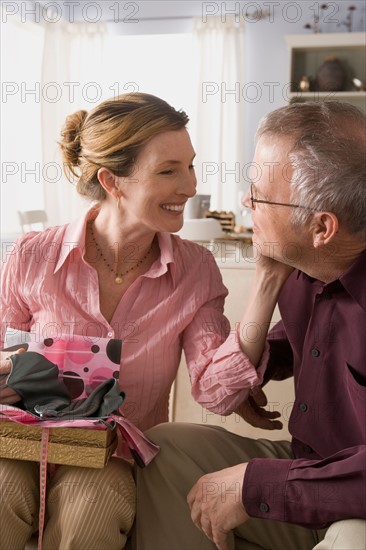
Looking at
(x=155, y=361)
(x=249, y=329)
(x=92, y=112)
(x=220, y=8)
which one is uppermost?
(x=220, y=8)

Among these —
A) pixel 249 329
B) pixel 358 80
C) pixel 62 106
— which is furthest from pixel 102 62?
pixel 249 329

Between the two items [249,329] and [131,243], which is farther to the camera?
[131,243]

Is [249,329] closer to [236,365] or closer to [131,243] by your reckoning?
[236,365]

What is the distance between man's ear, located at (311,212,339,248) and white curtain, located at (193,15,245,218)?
4.60m

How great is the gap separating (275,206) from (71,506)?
626 millimetres

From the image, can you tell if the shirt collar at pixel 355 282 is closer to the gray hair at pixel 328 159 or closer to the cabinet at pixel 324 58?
the gray hair at pixel 328 159

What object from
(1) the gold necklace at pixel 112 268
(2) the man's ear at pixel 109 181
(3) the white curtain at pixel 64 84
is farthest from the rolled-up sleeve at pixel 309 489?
(3) the white curtain at pixel 64 84

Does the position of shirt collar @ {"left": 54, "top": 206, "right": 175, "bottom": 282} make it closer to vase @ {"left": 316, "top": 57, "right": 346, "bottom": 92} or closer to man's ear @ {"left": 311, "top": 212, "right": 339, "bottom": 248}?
man's ear @ {"left": 311, "top": 212, "right": 339, "bottom": 248}

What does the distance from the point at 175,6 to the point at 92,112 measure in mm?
4912

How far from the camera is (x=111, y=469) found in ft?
3.93

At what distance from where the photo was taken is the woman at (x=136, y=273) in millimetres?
1415

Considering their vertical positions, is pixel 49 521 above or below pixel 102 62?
below

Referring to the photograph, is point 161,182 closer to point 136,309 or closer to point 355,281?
point 136,309

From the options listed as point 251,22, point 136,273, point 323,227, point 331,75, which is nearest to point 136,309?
point 136,273
